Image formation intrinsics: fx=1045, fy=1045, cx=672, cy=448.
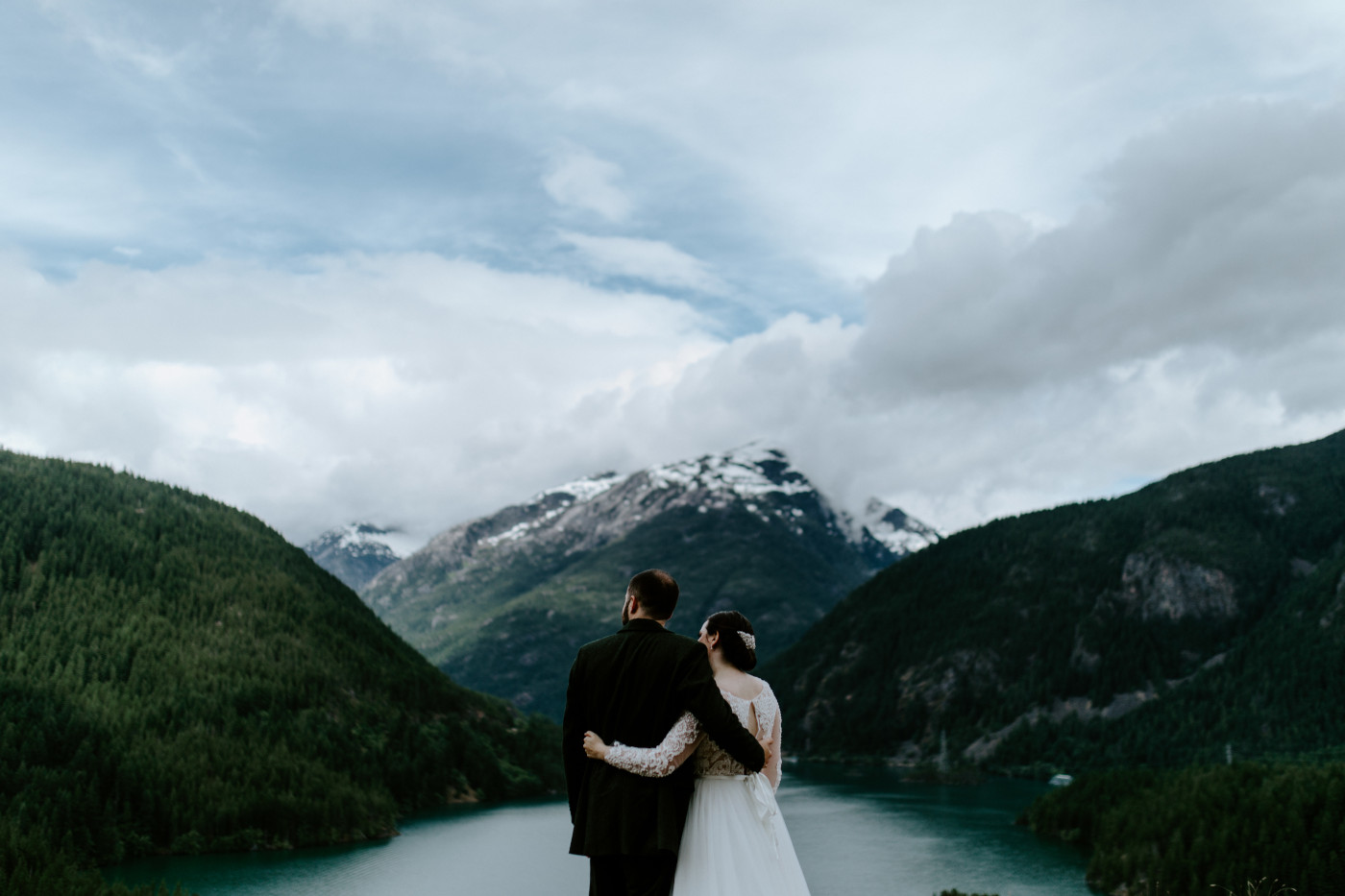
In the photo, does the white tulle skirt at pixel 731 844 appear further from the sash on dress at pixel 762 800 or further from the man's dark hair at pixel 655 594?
the man's dark hair at pixel 655 594

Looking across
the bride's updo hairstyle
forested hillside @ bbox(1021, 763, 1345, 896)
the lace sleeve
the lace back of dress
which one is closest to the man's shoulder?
the lace sleeve

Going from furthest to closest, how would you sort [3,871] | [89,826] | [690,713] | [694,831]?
[89,826], [3,871], [694,831], [690,713]

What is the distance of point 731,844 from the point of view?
10.6 meters

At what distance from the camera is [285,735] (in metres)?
167

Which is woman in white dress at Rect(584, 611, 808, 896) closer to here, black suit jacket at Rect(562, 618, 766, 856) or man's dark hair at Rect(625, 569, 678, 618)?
black suit jacket at Rect(562, 618, 766, 856)

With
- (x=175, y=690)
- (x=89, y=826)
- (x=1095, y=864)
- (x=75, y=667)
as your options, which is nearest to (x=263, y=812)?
(x=89, y=826)

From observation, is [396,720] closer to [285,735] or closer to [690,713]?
[285,735]

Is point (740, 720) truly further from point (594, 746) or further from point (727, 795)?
point (594, 746)

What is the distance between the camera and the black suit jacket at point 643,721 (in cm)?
988

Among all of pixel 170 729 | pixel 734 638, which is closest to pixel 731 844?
pixel 734 638

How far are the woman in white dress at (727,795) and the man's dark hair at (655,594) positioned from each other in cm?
60

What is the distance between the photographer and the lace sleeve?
9844mm

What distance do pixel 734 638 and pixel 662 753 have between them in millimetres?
1763

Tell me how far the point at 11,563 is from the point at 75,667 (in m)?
35.3
